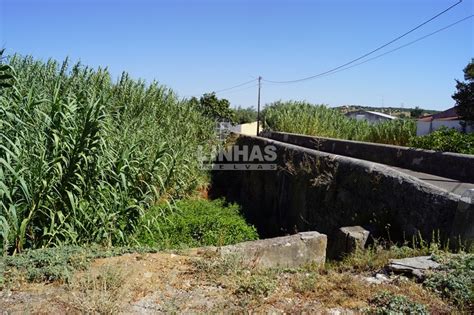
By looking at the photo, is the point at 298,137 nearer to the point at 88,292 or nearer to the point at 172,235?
the point at 172,235

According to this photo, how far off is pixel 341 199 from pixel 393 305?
10.8ft

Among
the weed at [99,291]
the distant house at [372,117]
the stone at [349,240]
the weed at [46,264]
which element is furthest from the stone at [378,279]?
the distant house at [372,117]

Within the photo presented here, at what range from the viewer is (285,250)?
373 cm

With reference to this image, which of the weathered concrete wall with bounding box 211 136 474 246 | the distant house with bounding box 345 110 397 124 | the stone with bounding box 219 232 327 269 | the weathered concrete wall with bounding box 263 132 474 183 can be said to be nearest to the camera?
the stone with bounding box 219 232 327 269

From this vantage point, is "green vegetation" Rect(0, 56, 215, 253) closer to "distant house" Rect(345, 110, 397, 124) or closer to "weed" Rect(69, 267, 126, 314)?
"weed" Rect(69, 267, 126, 314)

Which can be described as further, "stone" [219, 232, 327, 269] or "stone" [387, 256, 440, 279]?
"stone" [219, 232, 327, 269]

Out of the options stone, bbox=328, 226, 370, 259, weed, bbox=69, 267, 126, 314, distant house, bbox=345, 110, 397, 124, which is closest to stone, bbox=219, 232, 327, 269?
stone, bbox=328, 226, 370, 259

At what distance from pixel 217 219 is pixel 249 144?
6.31 meters

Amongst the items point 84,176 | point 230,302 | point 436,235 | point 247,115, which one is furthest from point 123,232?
point 247,115

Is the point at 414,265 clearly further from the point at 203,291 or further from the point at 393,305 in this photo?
the point at 203,291

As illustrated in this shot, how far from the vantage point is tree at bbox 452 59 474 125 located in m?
13.6

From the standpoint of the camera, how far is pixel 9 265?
8.75ft

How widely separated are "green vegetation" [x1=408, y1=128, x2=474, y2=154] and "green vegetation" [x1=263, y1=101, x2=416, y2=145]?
2.80m

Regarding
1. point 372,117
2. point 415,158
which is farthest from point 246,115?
point 415,158
